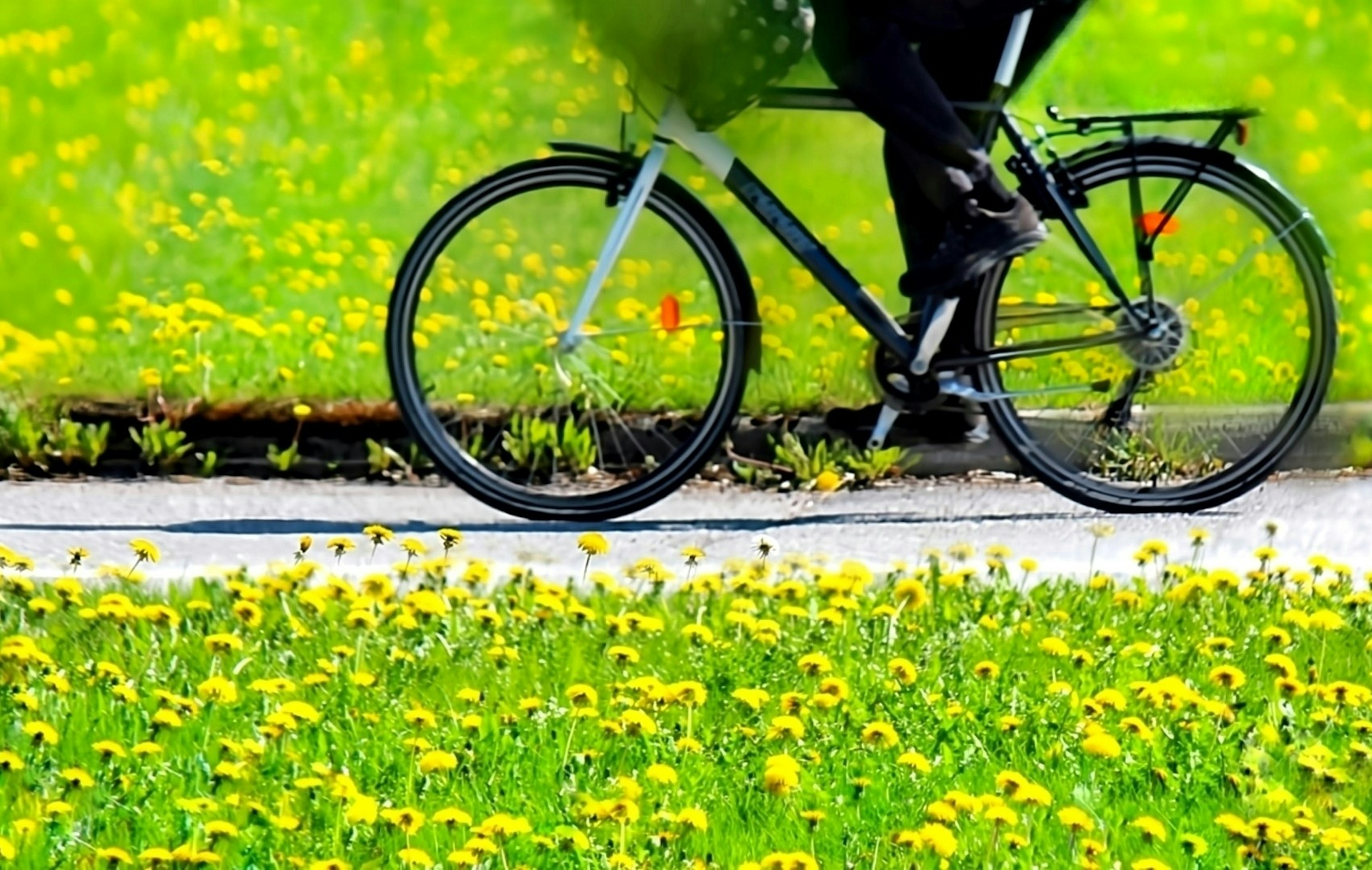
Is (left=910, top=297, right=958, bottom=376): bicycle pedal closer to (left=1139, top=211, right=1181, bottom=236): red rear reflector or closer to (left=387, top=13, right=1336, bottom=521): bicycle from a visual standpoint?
(left=387, top=13, right=1336, bottom=521): bicycle

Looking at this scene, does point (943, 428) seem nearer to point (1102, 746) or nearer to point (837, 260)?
point (837, 260)

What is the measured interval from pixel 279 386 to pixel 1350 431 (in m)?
2.79

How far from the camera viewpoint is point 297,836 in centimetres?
310

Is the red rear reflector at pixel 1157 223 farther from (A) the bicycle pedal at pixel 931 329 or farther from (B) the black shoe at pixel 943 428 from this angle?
(B) the black shoe at pixel 943 428

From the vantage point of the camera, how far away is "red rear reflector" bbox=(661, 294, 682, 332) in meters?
5.00

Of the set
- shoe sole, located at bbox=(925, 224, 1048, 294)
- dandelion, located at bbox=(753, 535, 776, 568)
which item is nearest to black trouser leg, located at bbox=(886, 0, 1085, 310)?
shoe sole, located at bbox=(925, 224, 1048, 294)

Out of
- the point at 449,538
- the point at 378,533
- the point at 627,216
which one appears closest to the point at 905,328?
the point at 627,216

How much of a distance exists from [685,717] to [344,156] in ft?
12.7

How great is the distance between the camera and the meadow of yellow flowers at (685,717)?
3.09 metres

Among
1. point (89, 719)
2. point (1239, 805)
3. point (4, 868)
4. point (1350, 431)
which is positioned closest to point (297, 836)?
point (4, 868)

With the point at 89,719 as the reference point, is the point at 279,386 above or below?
above

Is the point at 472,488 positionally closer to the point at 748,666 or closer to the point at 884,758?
the point at 748,666

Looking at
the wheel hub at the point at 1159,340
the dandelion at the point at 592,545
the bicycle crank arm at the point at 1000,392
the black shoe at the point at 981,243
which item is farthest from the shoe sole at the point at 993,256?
the dandelion at the point at 592,545

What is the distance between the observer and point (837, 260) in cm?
512
